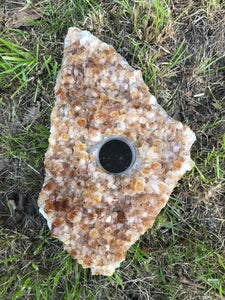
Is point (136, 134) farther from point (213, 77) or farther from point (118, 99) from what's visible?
point (213, 77)

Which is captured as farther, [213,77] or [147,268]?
[213,77]

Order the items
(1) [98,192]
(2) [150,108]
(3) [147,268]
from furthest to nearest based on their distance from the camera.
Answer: (3) [147,268], (2) [150,108], (1) [98,192]

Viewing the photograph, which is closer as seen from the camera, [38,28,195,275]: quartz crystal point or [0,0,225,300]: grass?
[38,28,195,275]: quartz crystal point

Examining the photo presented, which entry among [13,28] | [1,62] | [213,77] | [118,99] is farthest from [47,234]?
[213,77]

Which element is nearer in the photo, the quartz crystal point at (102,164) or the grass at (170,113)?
the quartz crystal point at (102,164)
